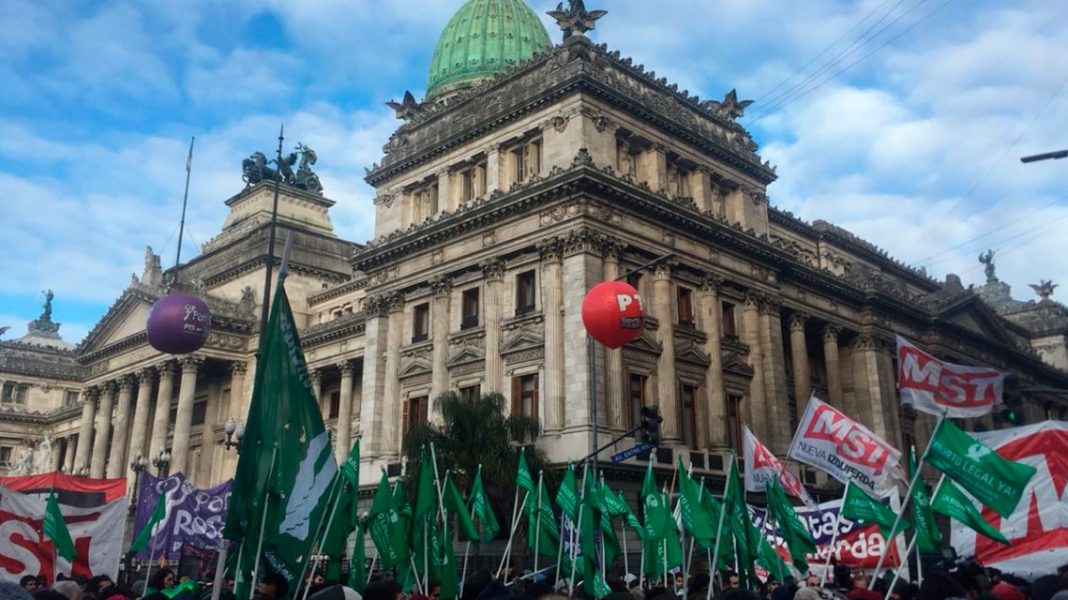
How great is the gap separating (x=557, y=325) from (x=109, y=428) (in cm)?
4139

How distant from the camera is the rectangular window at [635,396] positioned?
33062 millimetres

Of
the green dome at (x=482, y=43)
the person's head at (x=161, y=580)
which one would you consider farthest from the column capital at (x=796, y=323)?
the person's head at (x=161, y=580)

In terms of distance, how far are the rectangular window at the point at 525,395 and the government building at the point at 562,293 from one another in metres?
0.09

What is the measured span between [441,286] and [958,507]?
28550 millimetres

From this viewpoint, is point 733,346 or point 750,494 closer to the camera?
point 750,494

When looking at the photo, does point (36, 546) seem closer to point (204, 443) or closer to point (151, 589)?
point (151, 589)

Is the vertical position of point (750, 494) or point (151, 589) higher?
point (750, 494)

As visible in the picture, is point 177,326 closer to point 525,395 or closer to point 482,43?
point 525,395

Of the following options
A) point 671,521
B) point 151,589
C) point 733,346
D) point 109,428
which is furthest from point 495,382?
point 109,428

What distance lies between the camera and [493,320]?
117 feet

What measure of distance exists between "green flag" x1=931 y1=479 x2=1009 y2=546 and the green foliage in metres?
16.9

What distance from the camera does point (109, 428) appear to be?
60344mm

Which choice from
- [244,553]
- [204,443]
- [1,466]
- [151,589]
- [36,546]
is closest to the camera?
[244,553]

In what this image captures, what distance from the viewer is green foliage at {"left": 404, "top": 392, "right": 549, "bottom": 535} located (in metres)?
28.0
